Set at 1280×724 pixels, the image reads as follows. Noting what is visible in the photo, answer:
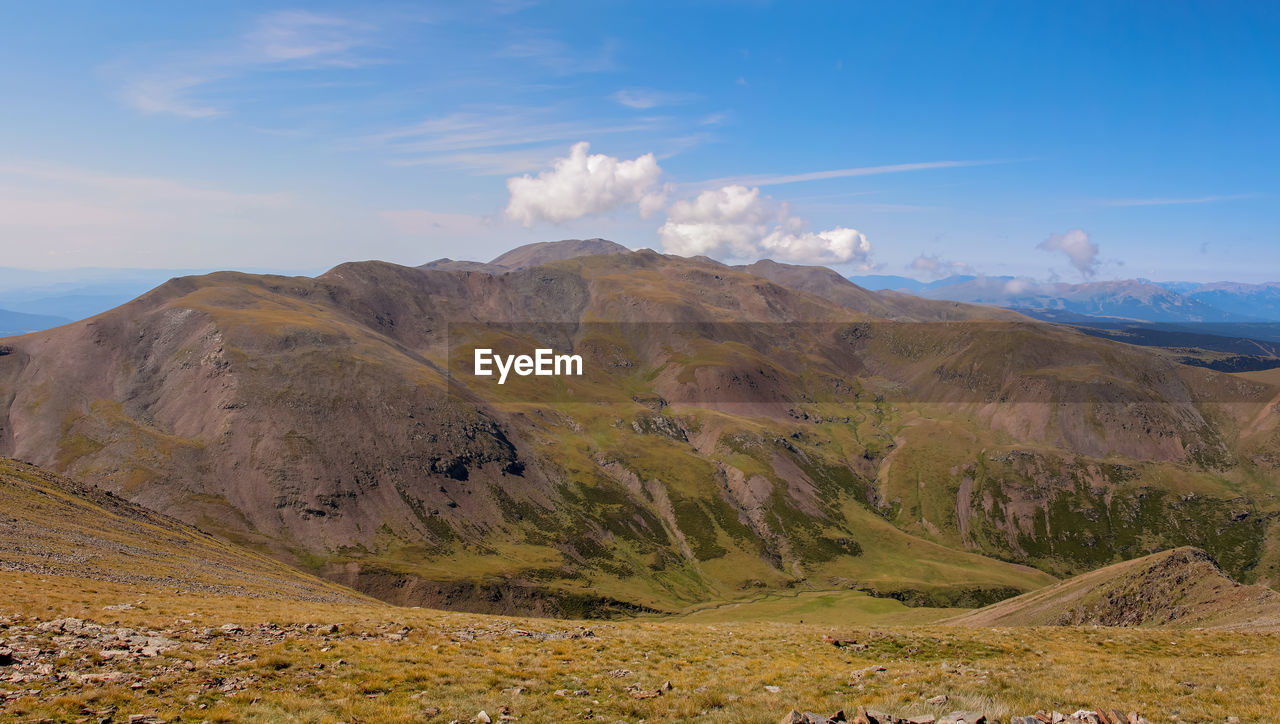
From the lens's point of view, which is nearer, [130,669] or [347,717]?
[347,717]

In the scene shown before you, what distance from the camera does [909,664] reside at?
107 feet

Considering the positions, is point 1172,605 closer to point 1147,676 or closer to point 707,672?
point 1147,676

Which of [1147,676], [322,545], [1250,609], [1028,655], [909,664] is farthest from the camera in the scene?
[322,545]

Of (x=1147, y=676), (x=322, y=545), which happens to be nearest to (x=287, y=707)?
(x=1147, y=676)

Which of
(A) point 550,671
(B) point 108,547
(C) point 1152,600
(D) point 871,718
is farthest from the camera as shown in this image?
(C) point 1152,600

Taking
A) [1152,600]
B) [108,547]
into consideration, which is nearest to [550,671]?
[108,547]

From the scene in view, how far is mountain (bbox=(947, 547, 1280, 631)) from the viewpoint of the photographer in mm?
66062

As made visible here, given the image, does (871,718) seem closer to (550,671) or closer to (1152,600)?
(550,671)

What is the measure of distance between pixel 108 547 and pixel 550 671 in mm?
66291

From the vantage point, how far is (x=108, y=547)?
6625 centimetres

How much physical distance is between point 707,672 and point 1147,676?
68.2 ft

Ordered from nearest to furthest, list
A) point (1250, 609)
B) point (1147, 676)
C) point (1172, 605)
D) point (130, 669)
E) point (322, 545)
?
point (130, 669), point (1147, 676), point (1250, 609), point (1172, 605), point (322, 545)

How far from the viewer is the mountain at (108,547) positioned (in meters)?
55.4

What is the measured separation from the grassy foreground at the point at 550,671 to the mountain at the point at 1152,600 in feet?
100
